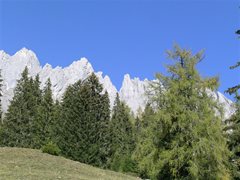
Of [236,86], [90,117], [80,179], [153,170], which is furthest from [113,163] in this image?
[236,86]

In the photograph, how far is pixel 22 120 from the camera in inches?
2235

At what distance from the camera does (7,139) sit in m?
56.0

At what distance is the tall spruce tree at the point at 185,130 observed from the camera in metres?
26.1

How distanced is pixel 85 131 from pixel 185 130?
22.8 metres

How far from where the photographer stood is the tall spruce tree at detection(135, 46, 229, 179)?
26.1 metres

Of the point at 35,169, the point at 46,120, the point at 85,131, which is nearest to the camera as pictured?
the point at 35,169

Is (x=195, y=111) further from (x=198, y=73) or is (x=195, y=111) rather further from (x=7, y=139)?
(x=7, y=139)

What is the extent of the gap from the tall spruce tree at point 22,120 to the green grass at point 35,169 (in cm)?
2066

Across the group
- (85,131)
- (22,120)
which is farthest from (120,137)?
(85,131)

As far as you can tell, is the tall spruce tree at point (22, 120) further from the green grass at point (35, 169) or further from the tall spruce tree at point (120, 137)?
the green grass at point (35, 169)

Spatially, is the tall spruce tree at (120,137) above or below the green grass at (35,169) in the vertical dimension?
→ above

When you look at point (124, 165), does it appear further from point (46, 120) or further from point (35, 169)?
point (35, 169)

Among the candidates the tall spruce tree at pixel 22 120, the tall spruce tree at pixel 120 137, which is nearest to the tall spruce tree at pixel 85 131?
the tall spruce tree at pixel 120 137

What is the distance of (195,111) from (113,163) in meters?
28.2
